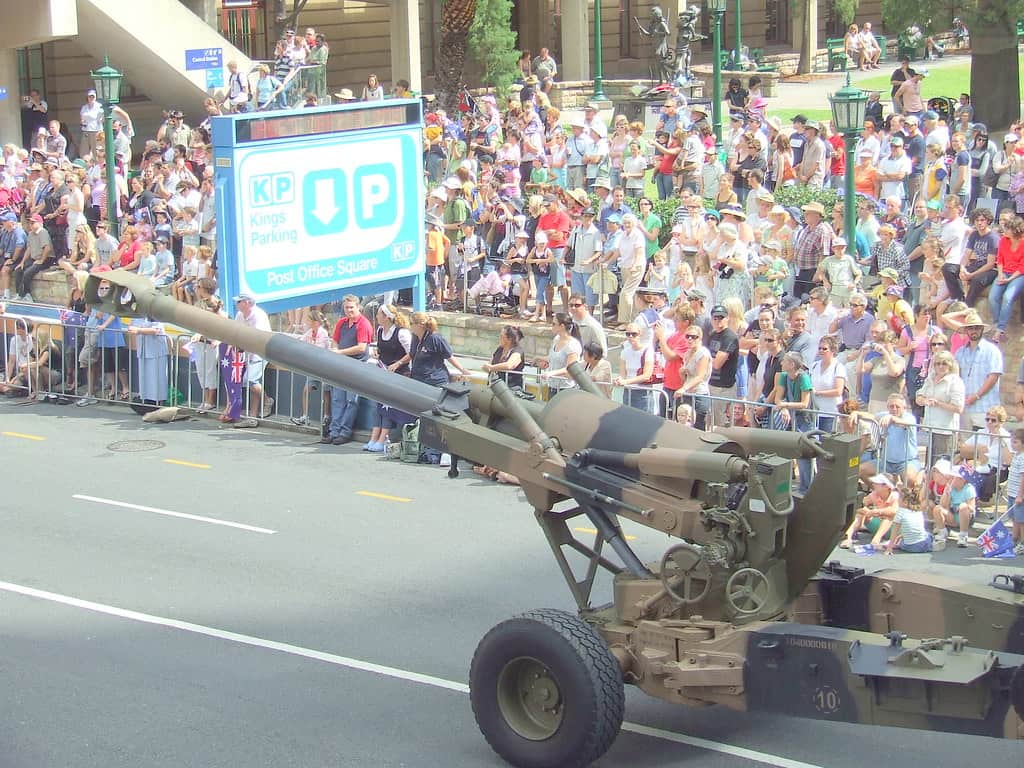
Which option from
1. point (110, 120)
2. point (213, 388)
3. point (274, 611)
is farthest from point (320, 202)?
point (274, 611)

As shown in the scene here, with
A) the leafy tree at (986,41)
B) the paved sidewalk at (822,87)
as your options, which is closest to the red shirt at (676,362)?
the leafy tree at (986,41)

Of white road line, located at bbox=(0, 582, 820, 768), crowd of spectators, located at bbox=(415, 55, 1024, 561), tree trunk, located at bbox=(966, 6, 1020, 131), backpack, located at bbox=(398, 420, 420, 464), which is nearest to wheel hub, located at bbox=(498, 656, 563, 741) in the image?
white road line, located at bbox=(0, 582, 820, 768)

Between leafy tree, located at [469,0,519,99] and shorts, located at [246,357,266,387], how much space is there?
19283 millimetres

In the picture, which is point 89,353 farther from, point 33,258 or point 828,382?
point 828,382

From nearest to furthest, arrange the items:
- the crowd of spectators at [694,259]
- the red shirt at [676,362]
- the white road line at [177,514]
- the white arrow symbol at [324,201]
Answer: the white road line at [177,514], the crowd of spectators at [694,259], the red shirt at [676,362], the white arrow symbol at [324,201]

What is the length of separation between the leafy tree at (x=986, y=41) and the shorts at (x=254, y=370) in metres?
14.8

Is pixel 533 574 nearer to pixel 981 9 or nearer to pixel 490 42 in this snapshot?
pixel 981 9

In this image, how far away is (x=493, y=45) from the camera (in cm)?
3628

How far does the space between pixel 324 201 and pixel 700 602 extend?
38.3 feet

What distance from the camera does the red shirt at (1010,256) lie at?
1659 centimetres

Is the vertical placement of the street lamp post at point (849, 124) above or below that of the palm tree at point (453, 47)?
below

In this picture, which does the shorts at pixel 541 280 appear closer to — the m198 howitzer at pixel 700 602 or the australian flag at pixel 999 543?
the australian flag at pixel 999 543

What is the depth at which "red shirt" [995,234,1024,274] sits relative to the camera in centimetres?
1659

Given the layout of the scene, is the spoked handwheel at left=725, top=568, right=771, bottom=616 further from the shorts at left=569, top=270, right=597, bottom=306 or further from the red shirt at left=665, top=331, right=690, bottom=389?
the shorts at left=569, top=270, right=597, bottom=306
